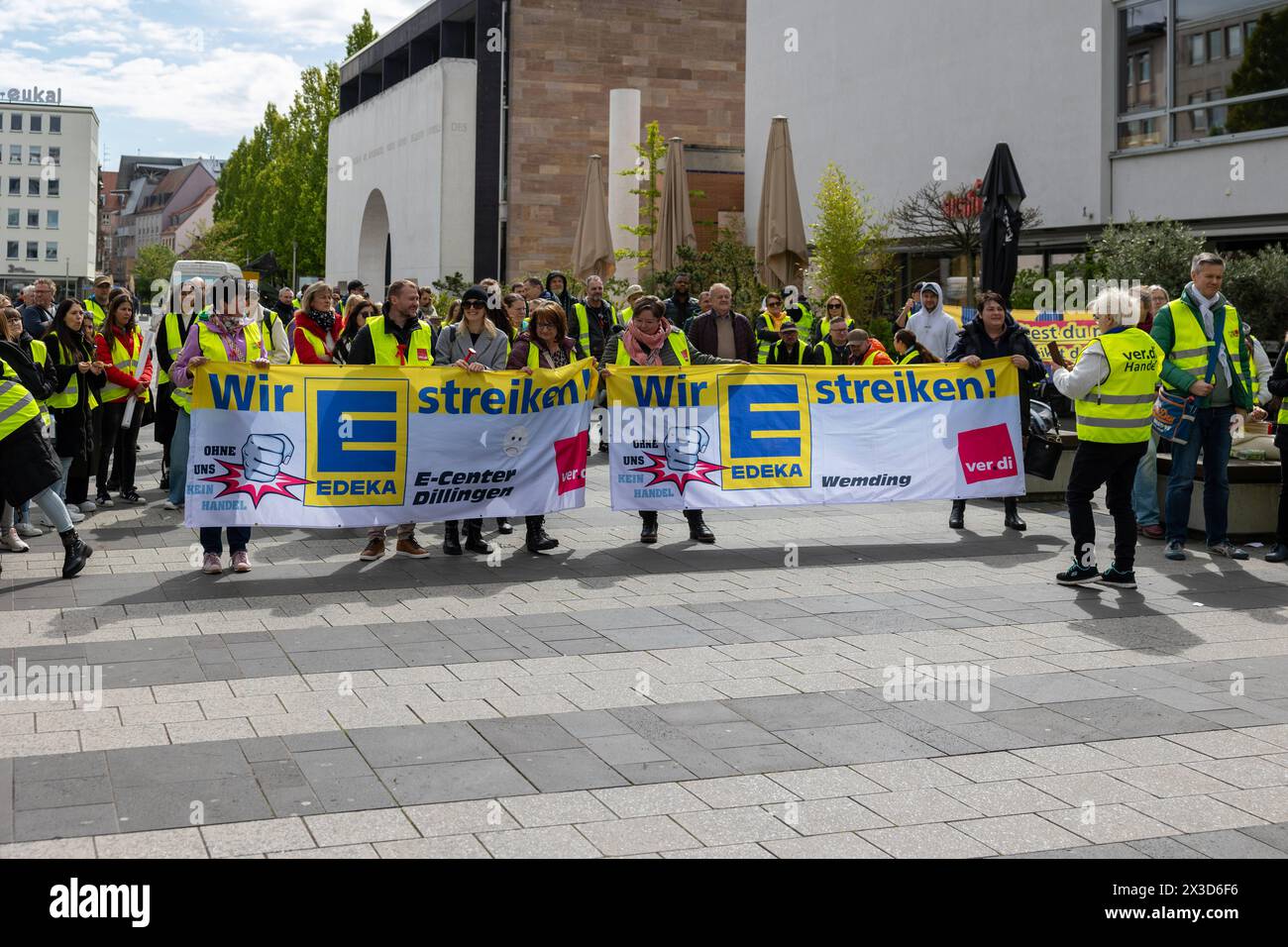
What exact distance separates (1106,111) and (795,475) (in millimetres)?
19292

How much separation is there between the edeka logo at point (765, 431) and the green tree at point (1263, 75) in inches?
637

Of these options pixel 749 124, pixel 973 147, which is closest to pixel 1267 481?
pixel 973 147

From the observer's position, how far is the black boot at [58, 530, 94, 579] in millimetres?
9977

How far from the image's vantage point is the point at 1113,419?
978 cm

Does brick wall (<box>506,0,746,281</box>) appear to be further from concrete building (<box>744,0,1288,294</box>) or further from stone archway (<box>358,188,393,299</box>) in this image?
stone archway (<box>358,188,393,299</box>)

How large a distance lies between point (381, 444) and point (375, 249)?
5464 cm

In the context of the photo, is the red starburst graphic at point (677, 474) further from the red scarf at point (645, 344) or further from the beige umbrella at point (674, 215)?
the beige umbrella at point (674, 215)

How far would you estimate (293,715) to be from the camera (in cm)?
655

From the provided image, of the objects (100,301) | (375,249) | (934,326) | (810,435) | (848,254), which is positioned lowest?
(810,435)

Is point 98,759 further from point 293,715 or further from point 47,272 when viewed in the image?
point 47,272

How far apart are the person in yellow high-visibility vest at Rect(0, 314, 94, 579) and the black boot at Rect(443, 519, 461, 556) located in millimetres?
2574

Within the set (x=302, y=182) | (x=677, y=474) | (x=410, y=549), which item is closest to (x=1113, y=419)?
(x=677, y=474)

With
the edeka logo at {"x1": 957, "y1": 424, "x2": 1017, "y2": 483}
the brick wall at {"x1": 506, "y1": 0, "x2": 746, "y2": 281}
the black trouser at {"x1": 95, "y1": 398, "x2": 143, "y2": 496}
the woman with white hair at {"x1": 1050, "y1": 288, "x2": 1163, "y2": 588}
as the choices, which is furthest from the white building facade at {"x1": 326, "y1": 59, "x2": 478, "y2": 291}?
the woman with white hair at {"x1": 1050, "y1": 288, "x2": 1163, "y2": 588}

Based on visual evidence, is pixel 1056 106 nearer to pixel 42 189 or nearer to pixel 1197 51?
pixel 1197 51
